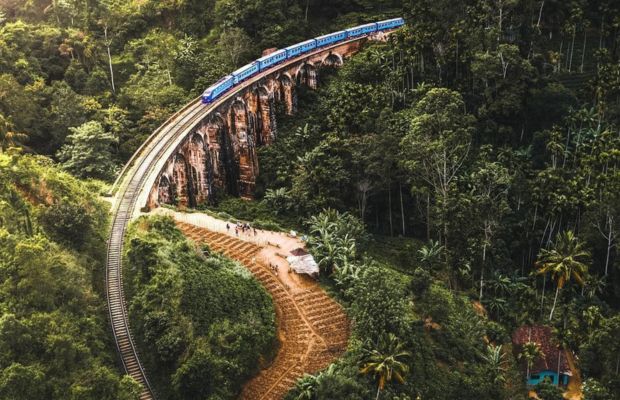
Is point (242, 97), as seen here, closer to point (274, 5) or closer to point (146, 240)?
point (274, 5)

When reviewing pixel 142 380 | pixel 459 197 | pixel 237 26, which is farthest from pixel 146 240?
pixel 237 26

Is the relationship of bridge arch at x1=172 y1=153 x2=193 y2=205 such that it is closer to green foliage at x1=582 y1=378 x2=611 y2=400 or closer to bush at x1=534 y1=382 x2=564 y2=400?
bush at x1=534 y1=382 x2=564 y2=400

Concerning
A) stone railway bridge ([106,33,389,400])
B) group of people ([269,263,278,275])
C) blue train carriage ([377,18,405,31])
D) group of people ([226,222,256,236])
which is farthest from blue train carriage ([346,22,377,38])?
group of people ([269,263,278,275])

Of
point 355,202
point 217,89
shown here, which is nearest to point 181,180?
point 217,89

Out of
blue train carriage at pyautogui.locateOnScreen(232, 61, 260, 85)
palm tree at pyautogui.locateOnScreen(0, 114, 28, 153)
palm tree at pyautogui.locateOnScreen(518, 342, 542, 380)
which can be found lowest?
palm tree at pyautogui.locateOnScreen(518, 342, 542, 380)

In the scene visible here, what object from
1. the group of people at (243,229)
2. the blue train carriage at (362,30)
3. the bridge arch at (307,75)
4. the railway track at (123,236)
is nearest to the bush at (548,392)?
the group of people at (243,229)

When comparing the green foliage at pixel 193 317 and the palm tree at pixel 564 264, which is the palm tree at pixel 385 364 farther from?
the palm tree at pixel 564 264

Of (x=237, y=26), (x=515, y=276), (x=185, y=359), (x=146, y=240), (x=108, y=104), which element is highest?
(x=237, y=26)
